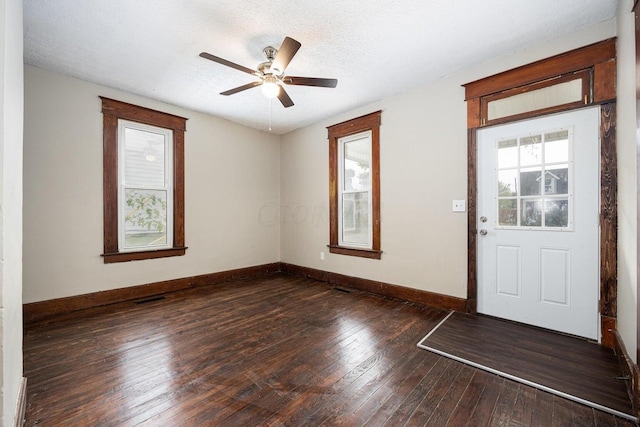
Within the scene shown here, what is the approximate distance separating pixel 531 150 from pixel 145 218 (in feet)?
15.7

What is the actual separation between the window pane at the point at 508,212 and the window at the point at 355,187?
1.49m

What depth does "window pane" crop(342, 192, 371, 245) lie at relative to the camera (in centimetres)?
424

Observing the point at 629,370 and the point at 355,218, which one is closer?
the point at 629,370

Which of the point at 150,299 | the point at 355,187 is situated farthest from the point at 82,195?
the point at 355,187

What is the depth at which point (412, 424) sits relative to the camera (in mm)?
1502

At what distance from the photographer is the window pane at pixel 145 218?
12.1 feet

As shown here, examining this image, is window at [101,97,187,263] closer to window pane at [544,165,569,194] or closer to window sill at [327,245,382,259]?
window sill at [327,245,382,259]

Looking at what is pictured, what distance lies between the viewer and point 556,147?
Answer: 2.57 meters

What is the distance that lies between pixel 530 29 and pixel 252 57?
2.59 metres

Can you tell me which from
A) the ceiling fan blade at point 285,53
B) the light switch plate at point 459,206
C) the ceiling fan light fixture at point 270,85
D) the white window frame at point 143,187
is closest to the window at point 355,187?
the light switch plate at point 459,206

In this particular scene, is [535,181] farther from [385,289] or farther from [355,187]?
[355,187]

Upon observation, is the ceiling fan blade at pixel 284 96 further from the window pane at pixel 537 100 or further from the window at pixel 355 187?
the window pane at pixel 537 100

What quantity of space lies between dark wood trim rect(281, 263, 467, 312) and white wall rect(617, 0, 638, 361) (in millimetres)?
1302

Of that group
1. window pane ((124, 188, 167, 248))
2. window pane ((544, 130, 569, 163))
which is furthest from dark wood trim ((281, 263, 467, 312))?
window pane ((124, 188, 167, 248))
